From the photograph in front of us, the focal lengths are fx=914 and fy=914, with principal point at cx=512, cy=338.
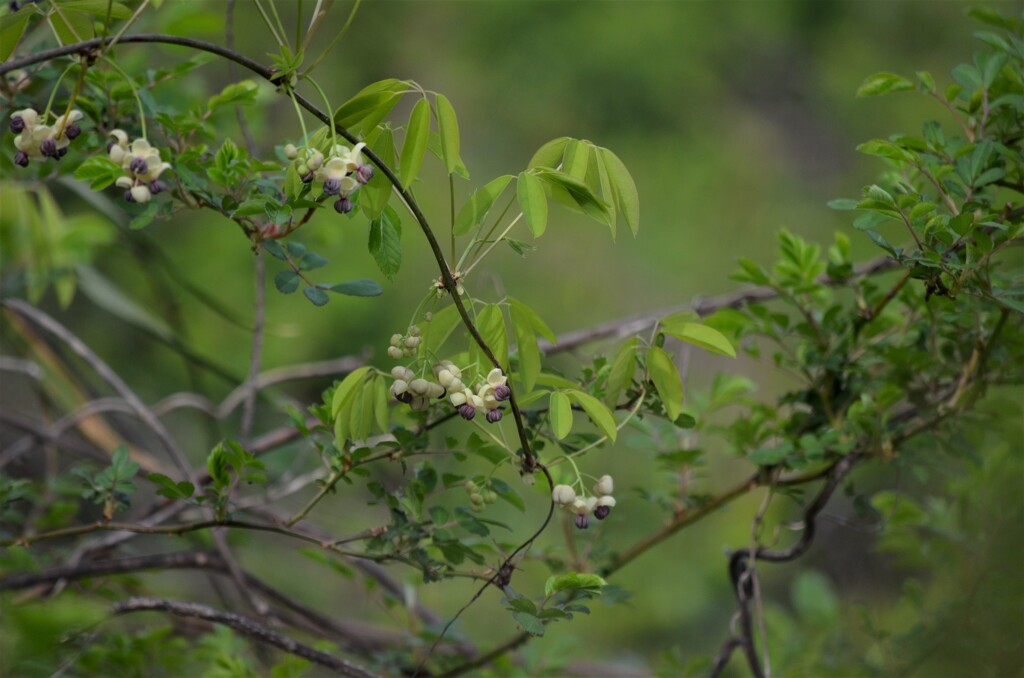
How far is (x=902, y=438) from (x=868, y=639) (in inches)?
21.3

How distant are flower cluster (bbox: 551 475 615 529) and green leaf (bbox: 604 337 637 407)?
57 millimetres

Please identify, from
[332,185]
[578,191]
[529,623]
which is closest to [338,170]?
[332,185]

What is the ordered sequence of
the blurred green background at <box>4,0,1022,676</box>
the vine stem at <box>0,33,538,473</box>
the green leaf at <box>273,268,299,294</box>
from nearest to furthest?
the vine stem at <box>0,33,538,473</box>
the green leaf at <box>273,268,299,294</box>
the blurred green background at <box>4,0,1022,676</box>

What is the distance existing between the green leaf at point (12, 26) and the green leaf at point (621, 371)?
1.10ft

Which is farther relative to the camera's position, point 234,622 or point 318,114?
point 234,622

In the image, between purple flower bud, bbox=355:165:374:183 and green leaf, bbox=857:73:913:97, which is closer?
purple flower bud, bbox=355:165:374:183

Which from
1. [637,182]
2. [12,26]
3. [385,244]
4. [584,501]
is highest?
[12,26]

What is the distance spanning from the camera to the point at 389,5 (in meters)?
2.63

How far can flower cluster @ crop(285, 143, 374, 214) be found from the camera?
1.31 ft

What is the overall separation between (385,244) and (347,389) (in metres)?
0.08

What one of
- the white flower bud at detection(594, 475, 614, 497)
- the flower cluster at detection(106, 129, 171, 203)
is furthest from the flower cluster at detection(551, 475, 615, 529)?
the flower cluster at detection(106, 129, 171, 203)

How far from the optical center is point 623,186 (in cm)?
46

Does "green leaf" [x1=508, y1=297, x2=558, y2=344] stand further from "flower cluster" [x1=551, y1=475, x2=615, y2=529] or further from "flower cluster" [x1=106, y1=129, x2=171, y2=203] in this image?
"flower cluster" [x1=106, y1=129, x2=171, y2=203]

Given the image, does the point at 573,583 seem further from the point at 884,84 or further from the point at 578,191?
the point at 884,84
